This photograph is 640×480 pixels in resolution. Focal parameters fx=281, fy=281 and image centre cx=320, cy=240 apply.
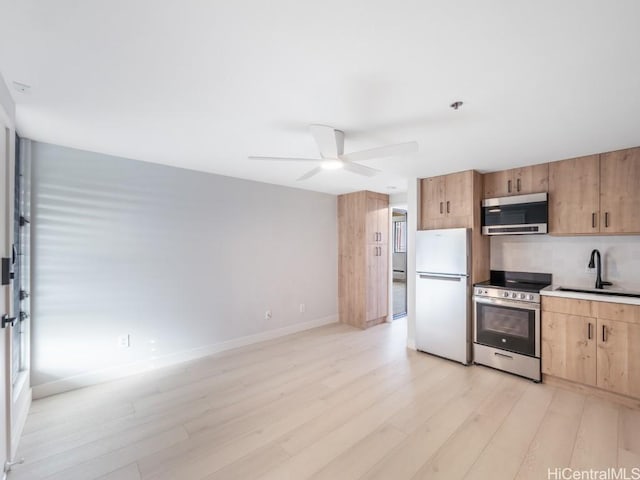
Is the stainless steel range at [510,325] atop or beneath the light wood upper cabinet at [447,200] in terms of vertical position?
beneath

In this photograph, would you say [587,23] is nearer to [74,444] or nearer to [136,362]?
[74,444]

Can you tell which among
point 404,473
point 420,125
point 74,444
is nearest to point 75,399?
point 74,444

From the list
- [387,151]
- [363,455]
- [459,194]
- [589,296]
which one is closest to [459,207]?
[459,194]

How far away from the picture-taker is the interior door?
1.69 meters

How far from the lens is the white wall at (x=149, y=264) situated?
8.70 ft

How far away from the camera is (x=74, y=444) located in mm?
2012

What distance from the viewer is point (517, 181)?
3.26 m

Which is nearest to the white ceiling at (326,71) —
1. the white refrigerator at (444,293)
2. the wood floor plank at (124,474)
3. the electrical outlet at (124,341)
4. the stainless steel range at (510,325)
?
the white refrigerator at (444,293)

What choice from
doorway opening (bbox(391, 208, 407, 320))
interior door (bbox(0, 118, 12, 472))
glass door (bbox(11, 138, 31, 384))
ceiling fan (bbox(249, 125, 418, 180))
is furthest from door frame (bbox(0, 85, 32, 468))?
doorway opening (bbox(391, 208, 407, 320))

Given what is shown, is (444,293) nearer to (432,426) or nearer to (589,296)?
(589,296)

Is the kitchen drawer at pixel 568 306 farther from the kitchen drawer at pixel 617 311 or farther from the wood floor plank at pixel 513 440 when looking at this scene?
the wood floor plank at pixel 513 440

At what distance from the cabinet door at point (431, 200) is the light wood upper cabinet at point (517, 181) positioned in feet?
1.69

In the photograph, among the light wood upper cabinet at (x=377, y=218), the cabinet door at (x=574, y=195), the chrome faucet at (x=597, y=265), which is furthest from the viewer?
the light wood upper cabinet at (x=377, y=218)

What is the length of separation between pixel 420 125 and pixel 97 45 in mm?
1976
